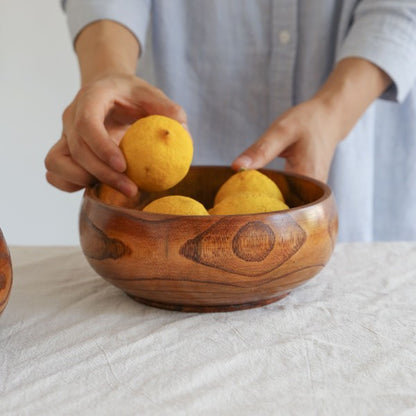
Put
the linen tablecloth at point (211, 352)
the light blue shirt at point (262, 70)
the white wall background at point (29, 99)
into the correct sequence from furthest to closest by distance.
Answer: the white wall background at point (29, 99) < the light blue shirt at point (262, 70) < the linen tablecloth at point (211, 352)

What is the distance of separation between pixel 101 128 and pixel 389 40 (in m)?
0.55

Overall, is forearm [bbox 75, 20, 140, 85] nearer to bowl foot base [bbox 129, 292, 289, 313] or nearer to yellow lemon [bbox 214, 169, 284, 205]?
yellow lemon [bbox 214, 169, 284, 205]

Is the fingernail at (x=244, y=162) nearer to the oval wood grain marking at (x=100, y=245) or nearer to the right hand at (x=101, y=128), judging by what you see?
the right hand at (x=101, y=128)

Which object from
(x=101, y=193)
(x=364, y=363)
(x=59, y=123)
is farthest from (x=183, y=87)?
(x=59, y=123)

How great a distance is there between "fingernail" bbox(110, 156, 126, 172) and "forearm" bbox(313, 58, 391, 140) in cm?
41

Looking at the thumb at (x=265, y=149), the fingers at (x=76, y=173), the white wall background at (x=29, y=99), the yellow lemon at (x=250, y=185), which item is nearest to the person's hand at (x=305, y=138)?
the thumb at (x=265, y=149)

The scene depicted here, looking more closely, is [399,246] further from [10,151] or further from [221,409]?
[10,151]

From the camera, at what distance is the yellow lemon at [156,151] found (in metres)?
0.66

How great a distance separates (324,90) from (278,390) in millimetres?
635

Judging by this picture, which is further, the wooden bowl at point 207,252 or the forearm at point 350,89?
the forearm at point 350,89

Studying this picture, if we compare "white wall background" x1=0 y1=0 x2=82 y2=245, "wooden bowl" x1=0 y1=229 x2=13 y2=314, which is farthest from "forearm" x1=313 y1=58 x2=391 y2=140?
"white wall background" x1=0 y1=0 x2=82 y2=245

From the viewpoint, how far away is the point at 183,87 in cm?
120

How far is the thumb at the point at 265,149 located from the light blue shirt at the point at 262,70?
30cm

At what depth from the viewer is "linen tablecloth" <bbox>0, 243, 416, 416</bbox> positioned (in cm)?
46
